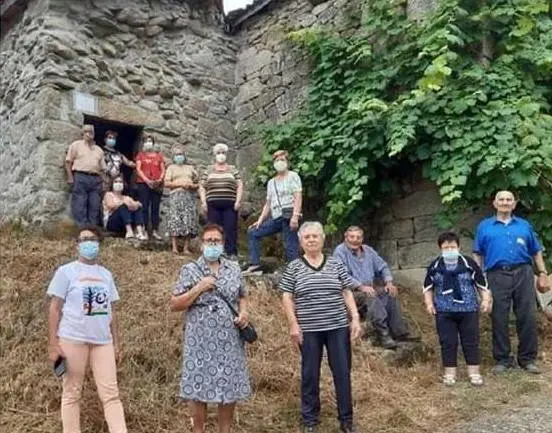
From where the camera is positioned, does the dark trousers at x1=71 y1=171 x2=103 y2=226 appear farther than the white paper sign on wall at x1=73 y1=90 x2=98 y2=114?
No

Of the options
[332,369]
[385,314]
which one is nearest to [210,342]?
[332,369]

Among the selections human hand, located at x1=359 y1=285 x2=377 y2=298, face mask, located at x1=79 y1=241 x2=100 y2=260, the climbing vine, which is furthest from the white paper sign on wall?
face mask, located at x1=79 y1=241 x2=100 y2=260

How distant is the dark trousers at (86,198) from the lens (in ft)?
25.1

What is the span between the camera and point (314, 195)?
8055 millimetres

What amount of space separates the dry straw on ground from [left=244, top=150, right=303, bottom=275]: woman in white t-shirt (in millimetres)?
543

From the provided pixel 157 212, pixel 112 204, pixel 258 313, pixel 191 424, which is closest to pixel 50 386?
pixel 191 424

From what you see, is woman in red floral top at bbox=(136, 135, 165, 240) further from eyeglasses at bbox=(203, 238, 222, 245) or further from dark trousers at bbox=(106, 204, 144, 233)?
eyeglasses at bbox=(203, 238, 222, 245)

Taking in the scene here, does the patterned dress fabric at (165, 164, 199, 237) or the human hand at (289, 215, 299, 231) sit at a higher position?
the patterned dress fabric at (165, 164, 199, 237)

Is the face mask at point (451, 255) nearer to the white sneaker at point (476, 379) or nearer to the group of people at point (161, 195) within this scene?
the white sneaker at point (476, 379)

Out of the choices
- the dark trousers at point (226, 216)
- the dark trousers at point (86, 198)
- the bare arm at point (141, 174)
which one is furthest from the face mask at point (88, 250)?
the bare arm at point (141, 174)

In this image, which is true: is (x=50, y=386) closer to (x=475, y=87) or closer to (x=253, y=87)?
(x=475, y=87)

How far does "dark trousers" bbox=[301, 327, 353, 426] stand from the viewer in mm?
4098

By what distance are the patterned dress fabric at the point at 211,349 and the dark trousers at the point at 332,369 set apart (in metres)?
0.46

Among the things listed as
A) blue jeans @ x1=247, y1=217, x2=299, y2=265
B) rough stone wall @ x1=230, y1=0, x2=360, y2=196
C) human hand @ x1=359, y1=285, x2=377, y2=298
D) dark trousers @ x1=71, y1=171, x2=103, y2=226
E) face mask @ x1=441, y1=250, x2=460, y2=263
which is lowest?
human hand @ x1=359, y1=285, x2=377, y2=298
